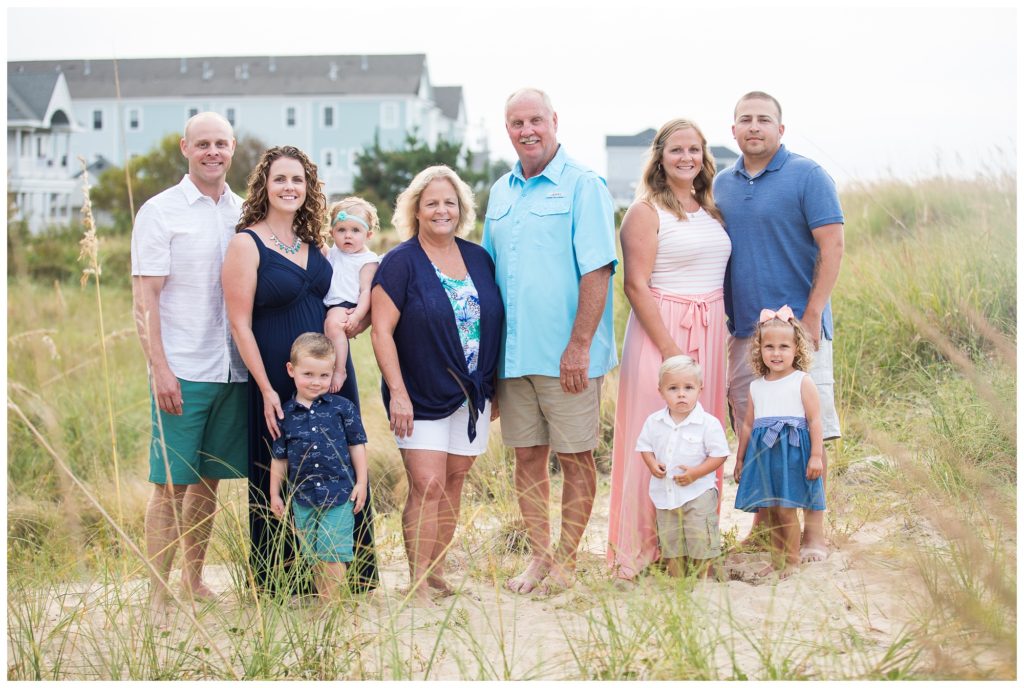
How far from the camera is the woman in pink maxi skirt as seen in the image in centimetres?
487

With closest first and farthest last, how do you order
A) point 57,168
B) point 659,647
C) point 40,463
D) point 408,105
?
point 659,647
point 40,463
point 57,168
point 408,105

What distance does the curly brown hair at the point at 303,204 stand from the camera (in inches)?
184

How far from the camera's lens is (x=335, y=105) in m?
51.5

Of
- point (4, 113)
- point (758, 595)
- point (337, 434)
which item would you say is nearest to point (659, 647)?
point (758, 595)

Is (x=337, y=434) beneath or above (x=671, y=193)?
beneath

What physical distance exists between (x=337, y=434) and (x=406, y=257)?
0.89m

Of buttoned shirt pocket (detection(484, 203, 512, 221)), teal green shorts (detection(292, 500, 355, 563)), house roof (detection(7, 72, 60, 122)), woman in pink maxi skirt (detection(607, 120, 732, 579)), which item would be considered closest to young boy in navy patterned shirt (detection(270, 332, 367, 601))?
teal green shorts (detection(292, 500, 355, 563))

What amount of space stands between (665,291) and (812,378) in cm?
89

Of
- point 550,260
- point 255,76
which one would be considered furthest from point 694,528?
point 255,76

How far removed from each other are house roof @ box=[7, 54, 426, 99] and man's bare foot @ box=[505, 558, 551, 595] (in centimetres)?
4785

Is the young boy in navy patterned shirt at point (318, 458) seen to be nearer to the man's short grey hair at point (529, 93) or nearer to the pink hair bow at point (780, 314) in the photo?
the man's short grey hair at point (529, 93)

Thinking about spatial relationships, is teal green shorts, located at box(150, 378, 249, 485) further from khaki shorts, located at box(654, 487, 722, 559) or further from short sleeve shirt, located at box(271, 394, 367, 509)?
khaki shorts, located at box(654, 487, 722, 559)

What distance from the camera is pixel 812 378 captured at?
16.6 feet

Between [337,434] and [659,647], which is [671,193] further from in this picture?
[659,647]
